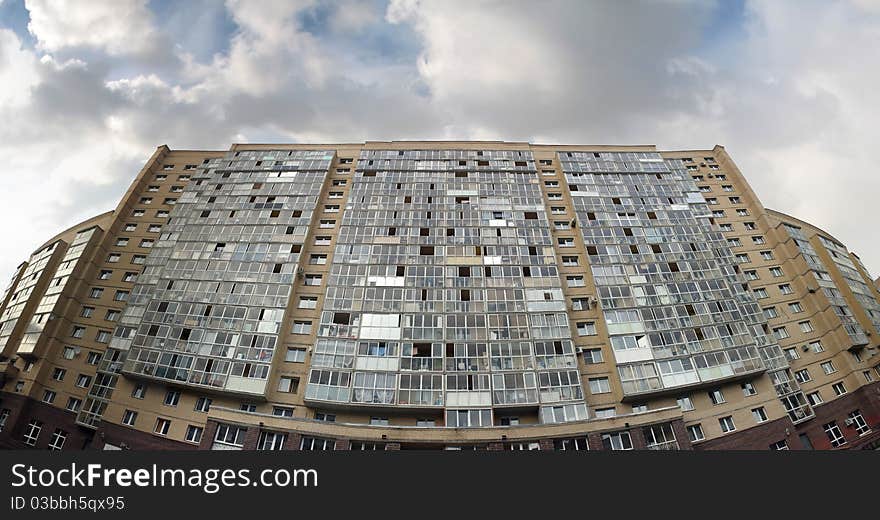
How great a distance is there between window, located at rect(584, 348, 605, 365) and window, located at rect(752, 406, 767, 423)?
554 inches

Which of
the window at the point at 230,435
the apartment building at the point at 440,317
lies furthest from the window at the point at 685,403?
the window at the point at 230,435

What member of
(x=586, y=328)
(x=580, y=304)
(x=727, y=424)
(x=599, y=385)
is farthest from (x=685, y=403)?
(x=580, y=304)

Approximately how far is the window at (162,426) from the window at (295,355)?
11487 mm

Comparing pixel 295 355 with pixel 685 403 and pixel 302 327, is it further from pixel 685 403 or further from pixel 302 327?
pixel 685 403

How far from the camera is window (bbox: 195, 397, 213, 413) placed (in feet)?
133

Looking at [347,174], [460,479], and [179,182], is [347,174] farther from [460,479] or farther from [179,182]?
[460,479]

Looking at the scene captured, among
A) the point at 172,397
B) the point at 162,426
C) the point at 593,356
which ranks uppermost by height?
the point at 593,356

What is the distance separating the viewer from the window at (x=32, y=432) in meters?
40.8

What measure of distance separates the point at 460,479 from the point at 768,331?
41.8 meters

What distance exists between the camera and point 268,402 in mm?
40375

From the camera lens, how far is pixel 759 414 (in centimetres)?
4047

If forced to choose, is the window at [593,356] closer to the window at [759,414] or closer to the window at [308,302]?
the window at [759,414]

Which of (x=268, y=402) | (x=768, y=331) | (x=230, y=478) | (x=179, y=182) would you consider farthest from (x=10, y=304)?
(x=768, y=331)

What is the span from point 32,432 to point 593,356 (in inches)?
2151
